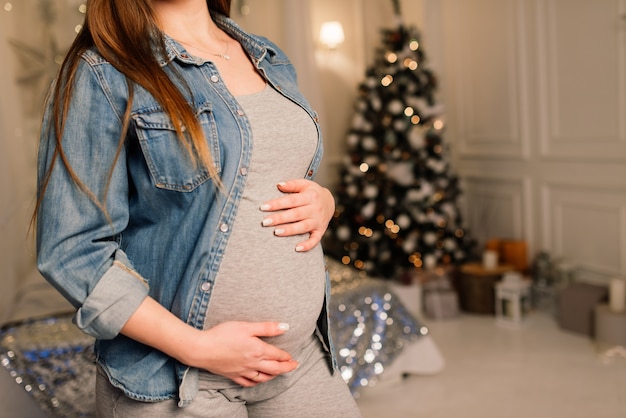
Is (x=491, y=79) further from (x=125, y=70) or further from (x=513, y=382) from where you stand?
(x=125, y=70)

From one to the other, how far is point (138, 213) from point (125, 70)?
0.23m

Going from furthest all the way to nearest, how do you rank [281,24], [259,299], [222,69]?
1. [281,24]
2. [222,69]
3. [259,299]

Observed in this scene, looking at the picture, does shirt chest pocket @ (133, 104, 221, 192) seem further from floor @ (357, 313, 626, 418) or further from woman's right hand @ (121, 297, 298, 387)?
floor @ (357, 313, 626, 418)

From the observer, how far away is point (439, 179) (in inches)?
191

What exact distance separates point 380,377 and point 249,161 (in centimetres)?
235

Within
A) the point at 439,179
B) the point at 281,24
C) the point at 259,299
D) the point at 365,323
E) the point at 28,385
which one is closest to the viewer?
the point at 259,299

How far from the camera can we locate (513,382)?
10.7ft

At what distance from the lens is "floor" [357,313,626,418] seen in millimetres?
2957

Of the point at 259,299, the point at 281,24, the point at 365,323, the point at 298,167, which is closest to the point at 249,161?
the point at 298,167

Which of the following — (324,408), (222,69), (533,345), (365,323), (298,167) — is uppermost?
(222,69)

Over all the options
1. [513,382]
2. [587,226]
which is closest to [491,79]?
[587,226]

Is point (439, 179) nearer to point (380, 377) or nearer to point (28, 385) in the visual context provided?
point (380, 377)

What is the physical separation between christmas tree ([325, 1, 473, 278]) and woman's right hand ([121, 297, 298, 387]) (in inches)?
143

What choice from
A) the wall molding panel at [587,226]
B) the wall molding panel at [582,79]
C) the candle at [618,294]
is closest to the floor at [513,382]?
the candle at [618,294]
